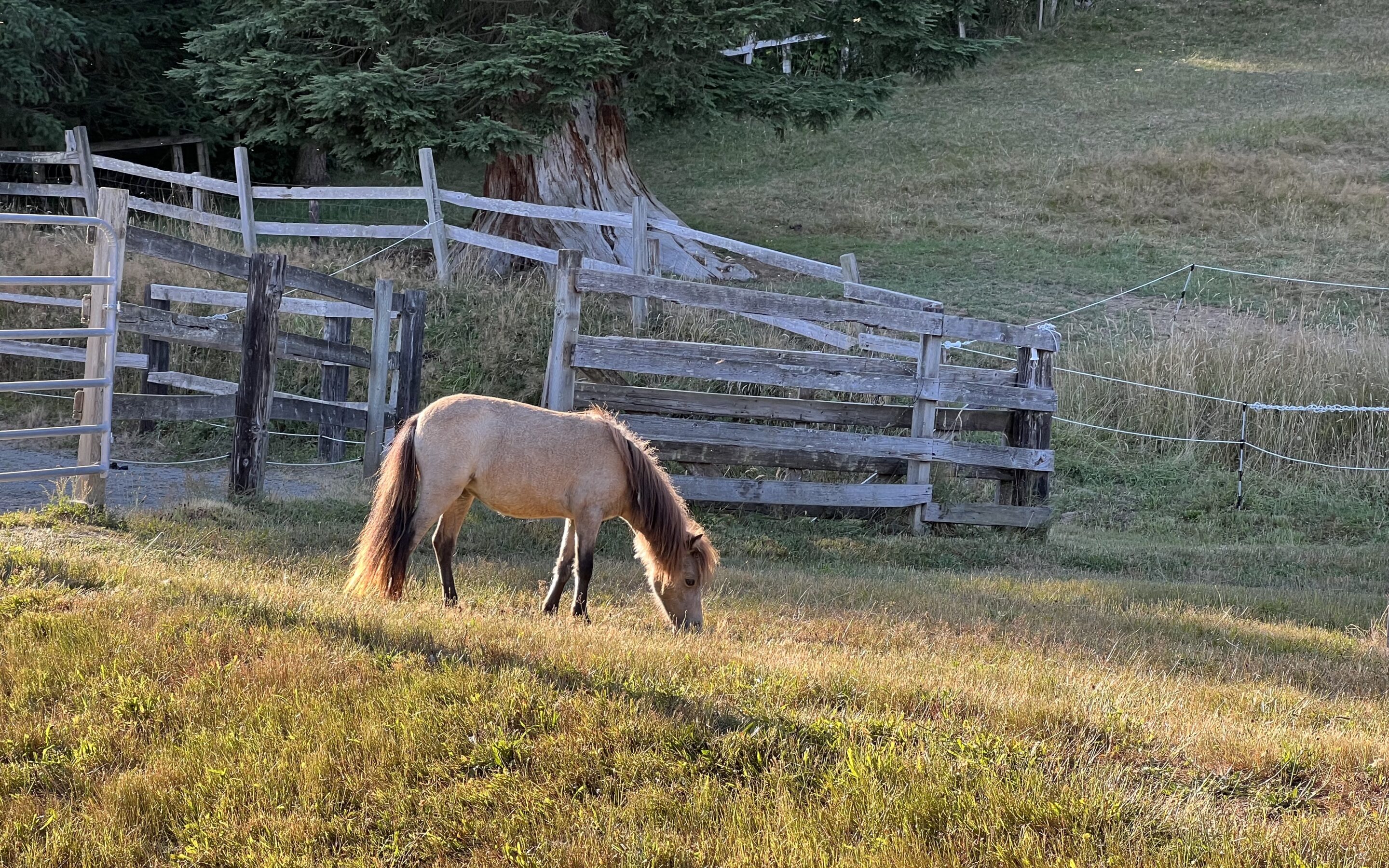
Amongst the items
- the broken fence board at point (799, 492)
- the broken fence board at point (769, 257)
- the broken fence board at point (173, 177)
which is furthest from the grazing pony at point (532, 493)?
the broken fence board at point (173, 177)

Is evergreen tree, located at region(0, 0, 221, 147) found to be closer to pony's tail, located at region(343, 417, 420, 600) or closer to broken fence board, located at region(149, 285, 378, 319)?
broken fence board, located at region(149, 285, 378, 319)

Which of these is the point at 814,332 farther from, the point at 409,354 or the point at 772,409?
the point at 409,354

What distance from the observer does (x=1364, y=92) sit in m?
32.7

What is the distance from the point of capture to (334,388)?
12.5m

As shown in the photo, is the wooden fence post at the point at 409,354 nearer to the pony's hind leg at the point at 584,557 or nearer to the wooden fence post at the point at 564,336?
the wooden fence post at the point at 564,336

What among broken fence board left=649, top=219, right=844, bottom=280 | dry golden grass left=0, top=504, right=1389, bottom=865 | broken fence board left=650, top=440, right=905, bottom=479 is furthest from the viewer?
broken fence board left=649, top=219, right=844, bottom=280

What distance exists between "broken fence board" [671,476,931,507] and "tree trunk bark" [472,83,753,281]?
8042 mm

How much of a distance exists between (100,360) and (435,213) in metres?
8.41

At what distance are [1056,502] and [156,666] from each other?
32.4ft

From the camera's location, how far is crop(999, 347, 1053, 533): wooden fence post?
37.1 feet

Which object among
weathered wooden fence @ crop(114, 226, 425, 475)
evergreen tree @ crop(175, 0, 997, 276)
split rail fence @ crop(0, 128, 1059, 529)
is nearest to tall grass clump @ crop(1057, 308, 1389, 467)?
split rail fence @ crop(0, 128, 1059, 529)

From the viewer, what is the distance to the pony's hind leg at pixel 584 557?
22.1ft

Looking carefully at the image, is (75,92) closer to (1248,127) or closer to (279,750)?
(279,750)

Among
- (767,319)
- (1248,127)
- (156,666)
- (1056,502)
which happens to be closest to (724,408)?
(767,319)
